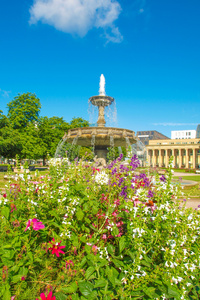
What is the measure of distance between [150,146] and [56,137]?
80150 millimetres

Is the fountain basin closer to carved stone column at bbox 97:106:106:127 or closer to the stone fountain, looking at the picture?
the stone fountain

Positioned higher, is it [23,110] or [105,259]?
[23,110]

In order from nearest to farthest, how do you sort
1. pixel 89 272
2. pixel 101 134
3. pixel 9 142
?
pixel 89 272, pixel 101 134, pixel 9 142

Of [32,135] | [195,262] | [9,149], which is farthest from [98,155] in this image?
[32,135]

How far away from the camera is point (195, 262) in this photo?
219 cm

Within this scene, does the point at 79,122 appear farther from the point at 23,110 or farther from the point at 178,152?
the point at 178,152

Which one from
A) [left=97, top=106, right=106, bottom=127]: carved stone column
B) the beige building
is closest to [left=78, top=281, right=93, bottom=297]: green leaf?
[left=97, top=106, right=106, bottom=127]: carved stone column

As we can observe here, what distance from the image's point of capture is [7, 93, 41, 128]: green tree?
111 ft

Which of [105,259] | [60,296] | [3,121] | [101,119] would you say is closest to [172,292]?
[105,259]

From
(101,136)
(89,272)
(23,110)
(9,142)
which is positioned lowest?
(89,272)

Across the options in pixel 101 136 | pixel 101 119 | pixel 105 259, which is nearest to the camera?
pixel 105 259

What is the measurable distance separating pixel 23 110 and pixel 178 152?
93.0m

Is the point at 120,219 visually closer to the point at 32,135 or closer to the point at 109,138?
the point at 109,138

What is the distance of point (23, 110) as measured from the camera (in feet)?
112
